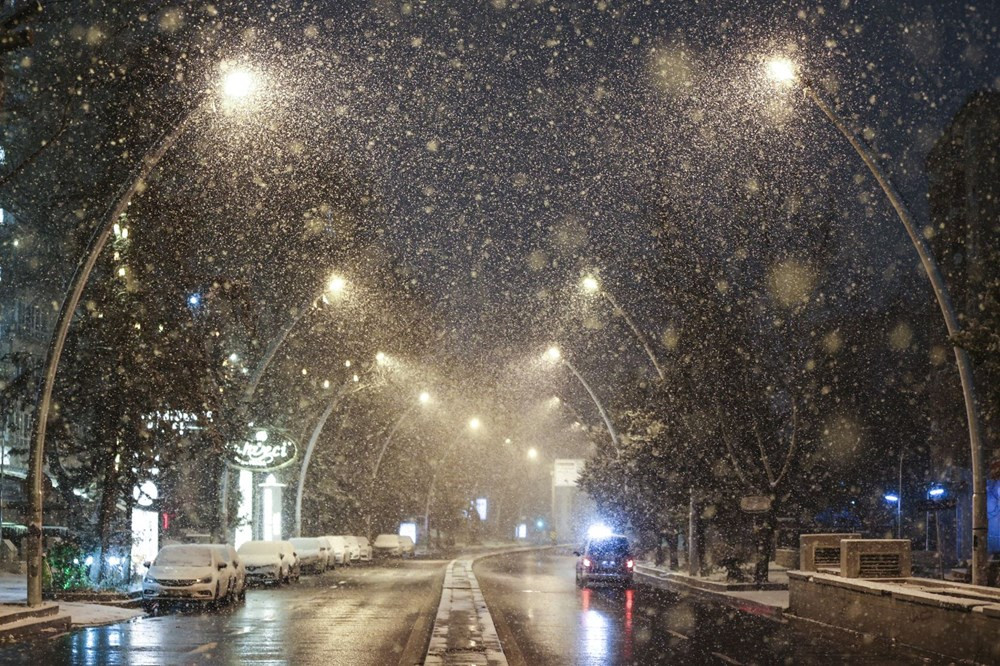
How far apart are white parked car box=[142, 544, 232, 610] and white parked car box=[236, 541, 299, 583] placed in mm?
9417

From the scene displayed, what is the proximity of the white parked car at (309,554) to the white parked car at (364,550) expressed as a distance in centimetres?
1613

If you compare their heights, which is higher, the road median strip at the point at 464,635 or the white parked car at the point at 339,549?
the road median strip at the point at 464,635

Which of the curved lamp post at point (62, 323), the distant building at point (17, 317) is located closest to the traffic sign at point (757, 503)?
the curved lamp post at point (62, 323)

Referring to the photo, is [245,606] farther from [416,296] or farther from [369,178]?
[416,296]

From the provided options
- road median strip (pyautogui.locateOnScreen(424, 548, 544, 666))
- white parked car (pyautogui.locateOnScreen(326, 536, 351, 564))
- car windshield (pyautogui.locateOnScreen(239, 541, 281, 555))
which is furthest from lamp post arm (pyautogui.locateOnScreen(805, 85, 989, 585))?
white parked car (pyautogui.locateOnScreen(326, 536, 351, 564))

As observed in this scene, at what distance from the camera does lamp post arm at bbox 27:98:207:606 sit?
2470 centimetres

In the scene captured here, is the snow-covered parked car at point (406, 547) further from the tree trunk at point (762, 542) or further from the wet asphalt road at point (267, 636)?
the wet asphalt road at point (267, 636)

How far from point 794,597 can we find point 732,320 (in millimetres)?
12028

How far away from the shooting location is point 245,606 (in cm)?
3288

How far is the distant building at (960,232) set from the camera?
2126 inches

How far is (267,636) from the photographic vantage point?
22.1m

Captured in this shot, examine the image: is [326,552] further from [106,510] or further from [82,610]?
[82,610]

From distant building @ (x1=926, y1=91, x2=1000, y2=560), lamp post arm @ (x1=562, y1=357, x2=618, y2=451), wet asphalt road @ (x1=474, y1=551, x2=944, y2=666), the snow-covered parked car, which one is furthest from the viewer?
the snow-covered parked car

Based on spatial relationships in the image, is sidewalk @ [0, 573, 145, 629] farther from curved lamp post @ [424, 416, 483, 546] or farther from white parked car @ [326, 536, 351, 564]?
curved lamp post @ [424, 416, 483, 546]
